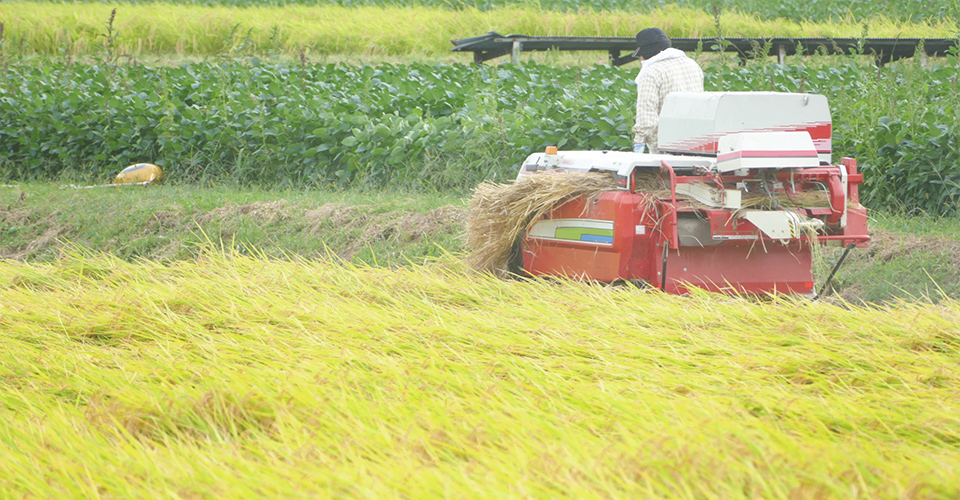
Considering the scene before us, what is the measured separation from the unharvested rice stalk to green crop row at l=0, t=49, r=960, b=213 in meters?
3.65

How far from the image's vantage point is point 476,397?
2.71 m

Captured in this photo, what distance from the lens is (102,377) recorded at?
3.08 m

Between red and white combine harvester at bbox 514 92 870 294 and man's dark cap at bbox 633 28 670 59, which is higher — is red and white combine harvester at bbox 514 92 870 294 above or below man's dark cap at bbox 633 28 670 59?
below

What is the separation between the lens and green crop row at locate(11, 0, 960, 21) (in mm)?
24016

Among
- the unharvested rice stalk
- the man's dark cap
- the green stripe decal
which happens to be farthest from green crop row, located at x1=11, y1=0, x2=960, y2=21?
the green stripe decal

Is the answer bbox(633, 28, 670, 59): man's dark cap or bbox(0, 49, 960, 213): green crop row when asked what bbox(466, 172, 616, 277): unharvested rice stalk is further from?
A: bbox(0, 49, 960, 213): green crop row

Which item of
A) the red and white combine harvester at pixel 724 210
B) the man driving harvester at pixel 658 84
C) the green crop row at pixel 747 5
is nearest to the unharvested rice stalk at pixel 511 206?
the red and white combine harvester at pixel 724 210

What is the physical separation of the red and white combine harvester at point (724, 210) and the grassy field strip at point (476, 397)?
56cm

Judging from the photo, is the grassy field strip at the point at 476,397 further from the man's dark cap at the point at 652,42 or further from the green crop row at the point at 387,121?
the green crop row at the point at 387,121

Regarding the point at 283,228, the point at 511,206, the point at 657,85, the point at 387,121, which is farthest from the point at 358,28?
the point at 511,206

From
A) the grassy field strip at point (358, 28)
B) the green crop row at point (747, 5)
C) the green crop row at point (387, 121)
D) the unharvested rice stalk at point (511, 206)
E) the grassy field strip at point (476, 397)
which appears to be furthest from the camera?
the green crop row at point (747, 5)

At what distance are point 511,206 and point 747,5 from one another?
2175cm

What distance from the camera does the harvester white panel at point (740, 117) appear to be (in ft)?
16.1

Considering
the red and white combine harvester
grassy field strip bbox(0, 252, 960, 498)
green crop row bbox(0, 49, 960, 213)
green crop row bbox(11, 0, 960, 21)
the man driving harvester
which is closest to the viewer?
grassy field strip bbox(0, 252, 960, 498)
